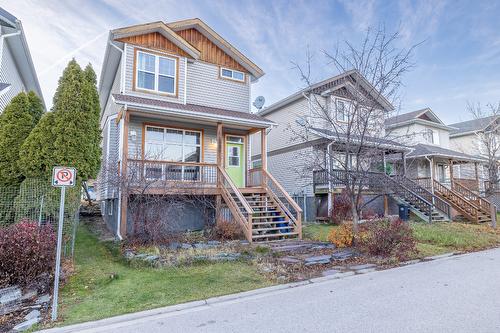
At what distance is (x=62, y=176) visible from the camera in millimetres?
5211

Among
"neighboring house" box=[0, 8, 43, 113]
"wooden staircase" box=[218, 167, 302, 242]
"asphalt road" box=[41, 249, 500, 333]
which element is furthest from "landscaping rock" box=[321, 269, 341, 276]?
"neighboring house" box=[0, 8, 43, 113]

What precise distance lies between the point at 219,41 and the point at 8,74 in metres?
9.28

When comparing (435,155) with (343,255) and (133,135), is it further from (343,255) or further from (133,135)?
(133,135)

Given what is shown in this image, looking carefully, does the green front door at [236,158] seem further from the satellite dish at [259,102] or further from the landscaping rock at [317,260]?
the landscaping rock at [317,260]

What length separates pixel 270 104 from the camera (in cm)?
2108

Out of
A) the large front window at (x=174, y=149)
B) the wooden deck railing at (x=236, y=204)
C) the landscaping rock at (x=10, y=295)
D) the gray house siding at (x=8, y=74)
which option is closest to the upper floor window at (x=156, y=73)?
the large front window at (x=174, y=149)

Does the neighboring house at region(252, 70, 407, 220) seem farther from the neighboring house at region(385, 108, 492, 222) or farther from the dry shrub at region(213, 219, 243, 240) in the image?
the dry shrub at region(213, 219, 243, 240)

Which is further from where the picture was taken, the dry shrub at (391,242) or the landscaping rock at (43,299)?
the dry shrub at (391,242)

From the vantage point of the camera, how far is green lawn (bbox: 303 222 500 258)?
10.7 meters

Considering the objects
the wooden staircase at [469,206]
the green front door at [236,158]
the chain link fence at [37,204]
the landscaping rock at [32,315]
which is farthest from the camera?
the wooden staircase at [469,206]

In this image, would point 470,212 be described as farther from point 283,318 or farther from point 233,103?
point 283,318

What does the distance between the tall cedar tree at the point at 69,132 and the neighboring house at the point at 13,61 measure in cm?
188

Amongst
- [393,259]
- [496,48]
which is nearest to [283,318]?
[393,259]

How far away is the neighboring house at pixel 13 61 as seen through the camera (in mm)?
11070
